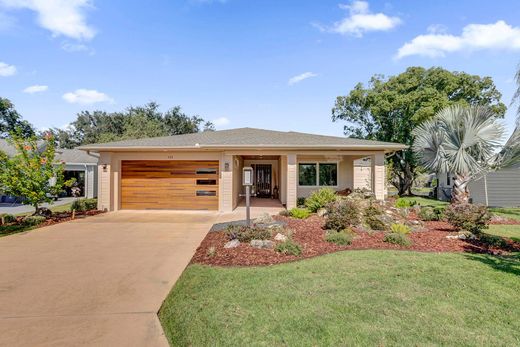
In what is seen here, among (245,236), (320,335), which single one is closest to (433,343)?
(320,335)

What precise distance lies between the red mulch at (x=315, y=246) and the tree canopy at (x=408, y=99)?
15.3m

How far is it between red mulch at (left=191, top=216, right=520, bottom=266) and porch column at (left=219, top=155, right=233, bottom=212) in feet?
14.6

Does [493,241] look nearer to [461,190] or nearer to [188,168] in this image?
[461,190]

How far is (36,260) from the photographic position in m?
5.59

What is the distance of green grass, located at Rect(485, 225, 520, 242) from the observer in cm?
730

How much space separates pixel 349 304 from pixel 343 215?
13.9ft

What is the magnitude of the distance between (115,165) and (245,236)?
29.9 ft

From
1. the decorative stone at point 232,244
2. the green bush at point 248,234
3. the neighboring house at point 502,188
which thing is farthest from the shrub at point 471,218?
the neighboring house at point 502,188

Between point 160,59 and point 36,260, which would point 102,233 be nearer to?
point 36,260

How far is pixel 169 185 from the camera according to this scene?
42.2 ft

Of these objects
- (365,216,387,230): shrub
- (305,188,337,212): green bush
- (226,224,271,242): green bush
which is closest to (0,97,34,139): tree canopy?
(305,188,337,212): green bush

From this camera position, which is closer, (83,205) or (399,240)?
(399,240)

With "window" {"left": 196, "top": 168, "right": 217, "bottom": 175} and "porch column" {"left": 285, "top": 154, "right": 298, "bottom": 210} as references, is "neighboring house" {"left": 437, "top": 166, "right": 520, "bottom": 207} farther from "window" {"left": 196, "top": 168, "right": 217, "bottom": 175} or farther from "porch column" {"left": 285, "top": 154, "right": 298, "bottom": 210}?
"window" {"left": 196, "top": 168, "right": 217, "bottom": 175}

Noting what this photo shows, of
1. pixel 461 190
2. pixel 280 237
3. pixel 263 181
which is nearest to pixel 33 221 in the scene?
Result: pixel 280 237
